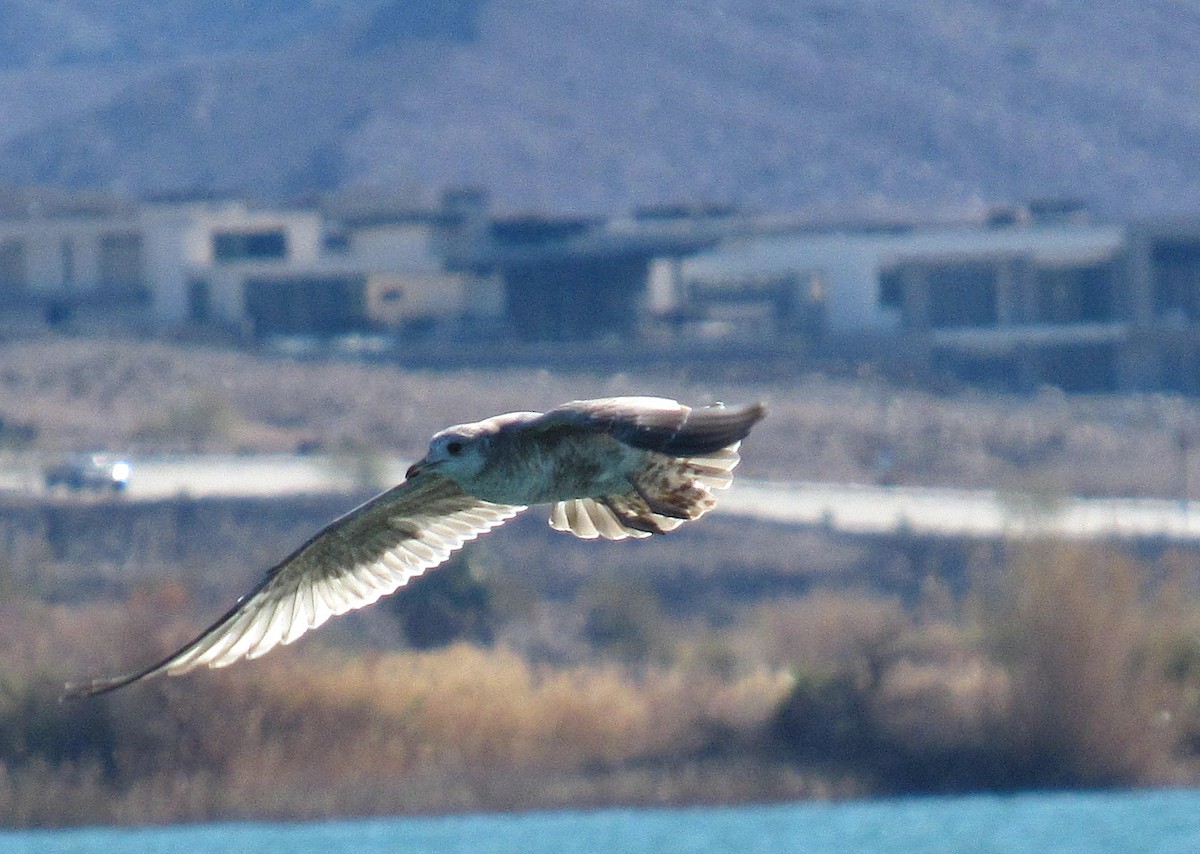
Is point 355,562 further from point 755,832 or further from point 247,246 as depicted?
point 247,246

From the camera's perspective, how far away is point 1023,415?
179ft

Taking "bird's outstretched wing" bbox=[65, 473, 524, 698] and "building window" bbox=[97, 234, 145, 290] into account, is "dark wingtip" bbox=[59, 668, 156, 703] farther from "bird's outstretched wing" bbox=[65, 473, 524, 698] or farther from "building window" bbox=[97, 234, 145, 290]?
"building window" bbox=[97, 234, 145, 290]

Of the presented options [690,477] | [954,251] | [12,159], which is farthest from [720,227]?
[12,159]

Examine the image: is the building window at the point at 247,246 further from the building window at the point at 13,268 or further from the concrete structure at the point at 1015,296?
the concrete structure at the point at 1015,296

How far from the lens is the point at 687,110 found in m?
117

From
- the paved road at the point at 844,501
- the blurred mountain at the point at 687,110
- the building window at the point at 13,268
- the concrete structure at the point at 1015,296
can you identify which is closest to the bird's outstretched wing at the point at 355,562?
the paved road at the point at 844,501

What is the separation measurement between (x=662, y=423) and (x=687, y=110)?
110022 millimetres

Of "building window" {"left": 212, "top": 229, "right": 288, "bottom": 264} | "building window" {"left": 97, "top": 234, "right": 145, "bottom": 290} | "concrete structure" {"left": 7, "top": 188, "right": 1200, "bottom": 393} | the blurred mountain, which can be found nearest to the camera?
"concrete structure" {"left": 7, "top": 188, "right": 1200, "bottom": 393}

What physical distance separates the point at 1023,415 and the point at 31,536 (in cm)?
2588

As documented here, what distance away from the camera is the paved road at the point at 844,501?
119 feet

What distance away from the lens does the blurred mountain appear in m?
111

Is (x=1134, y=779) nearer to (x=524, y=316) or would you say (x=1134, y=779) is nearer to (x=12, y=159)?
(x=524, y=316)

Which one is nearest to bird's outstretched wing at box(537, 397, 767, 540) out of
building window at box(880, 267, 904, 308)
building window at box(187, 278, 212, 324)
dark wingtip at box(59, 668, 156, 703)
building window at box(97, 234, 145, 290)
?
dark wingtip at box(59, 668, 156, 703)

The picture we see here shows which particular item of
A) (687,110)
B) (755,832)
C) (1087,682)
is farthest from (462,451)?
(687,110)
